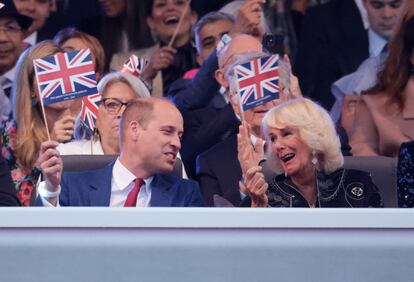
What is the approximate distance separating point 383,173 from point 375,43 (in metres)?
1.31

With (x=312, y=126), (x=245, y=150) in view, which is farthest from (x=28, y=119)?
(x=312, y=126)

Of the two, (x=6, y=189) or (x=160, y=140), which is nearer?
(x=6, y=189)

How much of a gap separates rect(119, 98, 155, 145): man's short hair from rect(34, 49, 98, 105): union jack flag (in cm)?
27

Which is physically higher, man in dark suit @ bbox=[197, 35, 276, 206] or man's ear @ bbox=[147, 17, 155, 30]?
man's ear @ bbox=[147, 17, 155, 30]

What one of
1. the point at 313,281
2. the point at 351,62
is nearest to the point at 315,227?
the point at 313,281

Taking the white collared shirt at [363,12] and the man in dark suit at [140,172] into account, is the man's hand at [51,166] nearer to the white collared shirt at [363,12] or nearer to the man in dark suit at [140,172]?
the man in dark suit at [140,172]

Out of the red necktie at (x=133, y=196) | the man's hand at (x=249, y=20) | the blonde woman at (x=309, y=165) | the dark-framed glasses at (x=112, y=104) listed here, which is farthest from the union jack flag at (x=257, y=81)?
the man's hand at (x=249, y=20)

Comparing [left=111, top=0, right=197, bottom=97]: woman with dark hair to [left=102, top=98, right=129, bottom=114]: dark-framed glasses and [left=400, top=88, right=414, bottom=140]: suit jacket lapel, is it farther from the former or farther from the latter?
[left=400, top=88, right=414, bottom=140]: suit jacket lapel

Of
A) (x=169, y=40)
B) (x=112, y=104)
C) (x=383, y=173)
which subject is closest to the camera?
(x=383, y=173)

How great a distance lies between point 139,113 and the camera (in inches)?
154

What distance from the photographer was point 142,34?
17.3ft

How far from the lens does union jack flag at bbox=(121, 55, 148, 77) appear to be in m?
4.71

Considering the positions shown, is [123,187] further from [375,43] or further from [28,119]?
[375,43]

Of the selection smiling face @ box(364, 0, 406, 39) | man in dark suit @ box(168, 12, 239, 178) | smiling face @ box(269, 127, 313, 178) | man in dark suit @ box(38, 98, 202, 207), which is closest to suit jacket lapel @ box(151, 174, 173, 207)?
man in dark suit @ box(38, 98, 202, 207)
